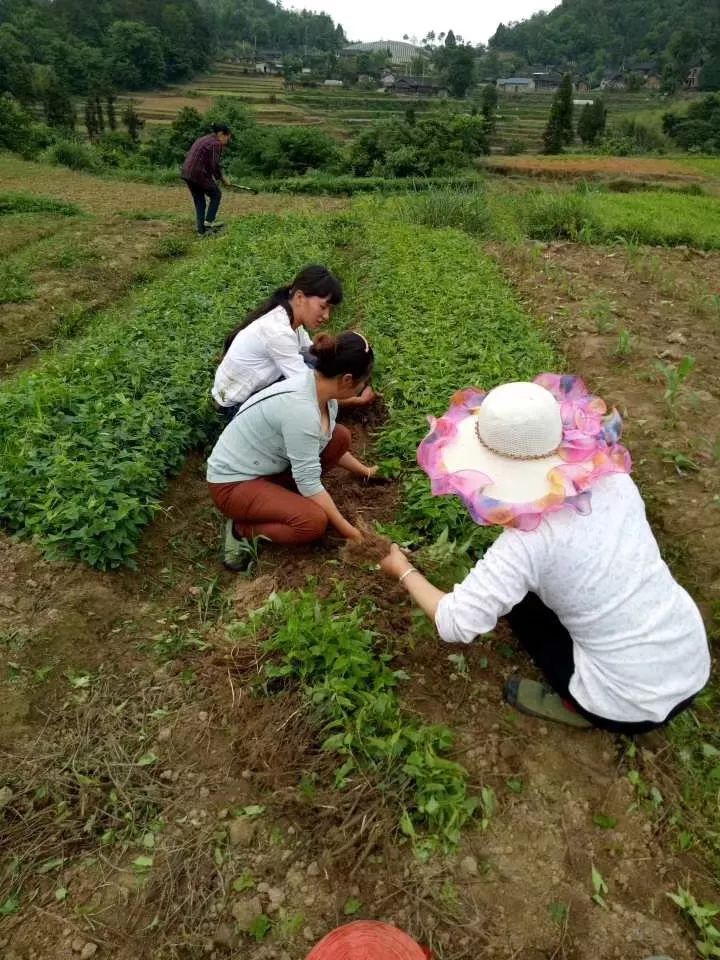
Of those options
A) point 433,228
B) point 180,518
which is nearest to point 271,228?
point 433,228

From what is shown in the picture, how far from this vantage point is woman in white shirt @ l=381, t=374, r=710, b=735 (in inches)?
75.4

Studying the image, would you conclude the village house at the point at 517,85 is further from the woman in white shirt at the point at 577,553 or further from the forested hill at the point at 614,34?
the woman in white shirt at the point at 577,553

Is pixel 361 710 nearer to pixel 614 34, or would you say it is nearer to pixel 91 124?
pixel 91 124

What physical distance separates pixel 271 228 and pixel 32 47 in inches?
1906

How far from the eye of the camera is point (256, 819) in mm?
2230

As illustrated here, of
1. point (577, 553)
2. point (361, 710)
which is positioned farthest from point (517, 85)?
point (361, 710)

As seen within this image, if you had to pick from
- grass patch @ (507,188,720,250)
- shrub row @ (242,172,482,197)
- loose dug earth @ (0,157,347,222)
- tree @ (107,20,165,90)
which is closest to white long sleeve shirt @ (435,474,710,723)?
grass patch @ (507,188,720,250)

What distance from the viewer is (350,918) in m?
1.98

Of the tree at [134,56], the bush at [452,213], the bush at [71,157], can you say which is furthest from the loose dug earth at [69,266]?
the tree at [134,56]

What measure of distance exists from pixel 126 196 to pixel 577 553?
51.3 ft

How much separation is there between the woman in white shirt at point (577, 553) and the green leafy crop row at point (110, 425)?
1.99 m

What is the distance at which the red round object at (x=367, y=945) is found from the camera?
Result: 1.63 metres

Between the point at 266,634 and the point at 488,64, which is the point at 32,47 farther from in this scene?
the point at 488,64

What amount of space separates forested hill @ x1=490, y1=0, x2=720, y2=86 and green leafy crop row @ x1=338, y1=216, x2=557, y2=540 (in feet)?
241
